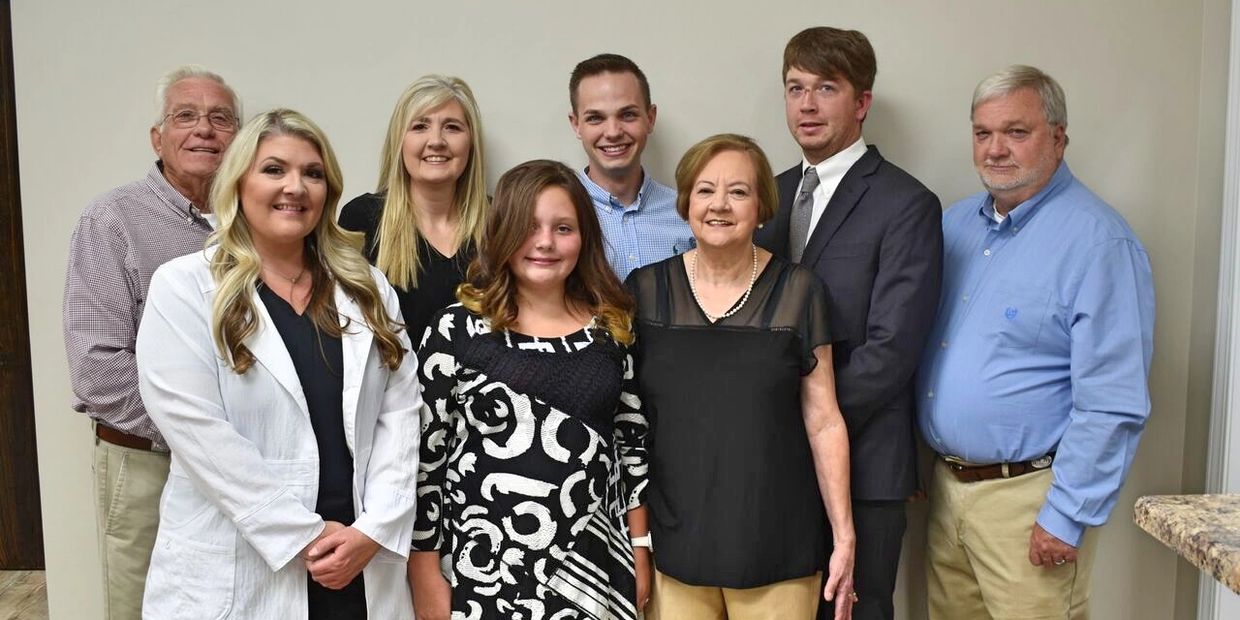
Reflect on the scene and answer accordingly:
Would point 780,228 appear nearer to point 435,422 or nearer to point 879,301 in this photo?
point 879,301

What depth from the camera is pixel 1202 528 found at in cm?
121

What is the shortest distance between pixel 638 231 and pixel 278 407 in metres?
1.09

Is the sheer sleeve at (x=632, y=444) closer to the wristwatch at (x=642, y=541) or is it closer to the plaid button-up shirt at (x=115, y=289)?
the wristwatch at (x=642, y=541)

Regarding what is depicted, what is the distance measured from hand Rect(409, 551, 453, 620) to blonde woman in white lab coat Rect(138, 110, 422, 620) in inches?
1.7

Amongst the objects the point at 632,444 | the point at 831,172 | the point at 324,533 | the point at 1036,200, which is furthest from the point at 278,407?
the point at 1036,200

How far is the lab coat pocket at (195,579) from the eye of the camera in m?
1.76

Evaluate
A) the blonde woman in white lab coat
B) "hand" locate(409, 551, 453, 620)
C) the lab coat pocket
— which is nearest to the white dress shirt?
the blonde woman in white lab coat

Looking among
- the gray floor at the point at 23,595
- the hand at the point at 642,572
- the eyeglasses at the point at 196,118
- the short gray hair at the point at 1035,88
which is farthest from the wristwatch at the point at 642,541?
the gray floor at the point at 23,595

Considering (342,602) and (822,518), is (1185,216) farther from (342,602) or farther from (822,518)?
(342,602)

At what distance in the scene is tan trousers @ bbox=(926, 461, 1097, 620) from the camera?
2217mm

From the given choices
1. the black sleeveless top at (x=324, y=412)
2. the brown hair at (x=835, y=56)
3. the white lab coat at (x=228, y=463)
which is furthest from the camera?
the brown hair at (x=835, y=56)

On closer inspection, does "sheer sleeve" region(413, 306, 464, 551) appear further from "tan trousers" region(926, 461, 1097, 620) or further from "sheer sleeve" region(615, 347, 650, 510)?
"tan trousers" region(926, 461, 1097, 620)

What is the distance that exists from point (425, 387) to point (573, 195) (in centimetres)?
53

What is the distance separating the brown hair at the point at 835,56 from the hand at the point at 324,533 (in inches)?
63.9
